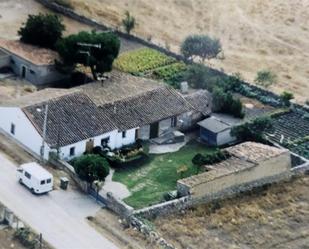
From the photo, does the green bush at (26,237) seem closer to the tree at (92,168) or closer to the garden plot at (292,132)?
the tree at (92,168)

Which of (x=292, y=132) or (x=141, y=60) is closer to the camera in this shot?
(x=292, y=132)

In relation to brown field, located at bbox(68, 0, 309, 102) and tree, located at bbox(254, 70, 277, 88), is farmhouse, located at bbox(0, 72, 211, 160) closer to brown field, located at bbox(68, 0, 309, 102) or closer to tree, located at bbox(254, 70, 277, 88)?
tree, located at bbox(254, 70, 277, 88)

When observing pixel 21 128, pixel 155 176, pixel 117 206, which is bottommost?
pixel 155 176

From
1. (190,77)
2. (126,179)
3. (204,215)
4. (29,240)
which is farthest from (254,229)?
(190,77)

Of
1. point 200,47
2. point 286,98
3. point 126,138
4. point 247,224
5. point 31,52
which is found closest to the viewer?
point 247,224

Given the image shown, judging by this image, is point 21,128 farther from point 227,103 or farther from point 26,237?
point 227,103

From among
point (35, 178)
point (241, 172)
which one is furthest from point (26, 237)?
point (241, 172)

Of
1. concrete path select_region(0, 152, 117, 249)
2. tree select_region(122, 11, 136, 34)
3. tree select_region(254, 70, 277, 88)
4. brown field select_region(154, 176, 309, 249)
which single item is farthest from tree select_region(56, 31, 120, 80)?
brown field select_region(154, 176, 309, 249)

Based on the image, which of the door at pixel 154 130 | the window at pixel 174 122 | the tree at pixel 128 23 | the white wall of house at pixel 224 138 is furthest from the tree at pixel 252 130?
the tree at pixel 128 23
